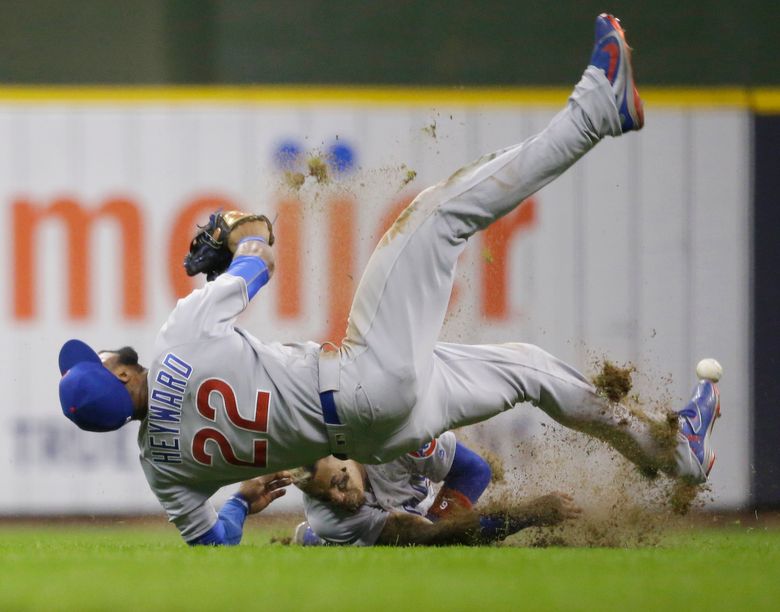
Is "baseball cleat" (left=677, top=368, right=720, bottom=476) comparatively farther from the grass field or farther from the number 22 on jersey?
the number 22 on jersey

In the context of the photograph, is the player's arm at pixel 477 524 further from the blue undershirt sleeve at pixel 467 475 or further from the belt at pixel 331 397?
the belt at pixel 331 397

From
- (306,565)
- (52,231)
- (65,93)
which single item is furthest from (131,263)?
(306,565)

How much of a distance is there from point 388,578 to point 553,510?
1.30 m

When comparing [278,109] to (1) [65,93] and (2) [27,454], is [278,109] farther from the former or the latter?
(2) [27,454]

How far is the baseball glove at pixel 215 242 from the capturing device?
429cm

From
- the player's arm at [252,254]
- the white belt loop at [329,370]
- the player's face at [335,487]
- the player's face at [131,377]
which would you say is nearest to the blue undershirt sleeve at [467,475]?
the player's face at [335,487]

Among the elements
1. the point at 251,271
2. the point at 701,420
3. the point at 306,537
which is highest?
the point at 251,271

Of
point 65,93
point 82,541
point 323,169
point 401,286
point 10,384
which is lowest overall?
point 82,541

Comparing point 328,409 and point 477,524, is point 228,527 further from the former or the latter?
point 477,524

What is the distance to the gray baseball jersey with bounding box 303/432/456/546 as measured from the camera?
4613mm

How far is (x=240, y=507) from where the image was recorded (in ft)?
14.9

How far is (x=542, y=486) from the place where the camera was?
16.1ft

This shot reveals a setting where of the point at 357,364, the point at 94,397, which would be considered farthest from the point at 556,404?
the point at 94,397

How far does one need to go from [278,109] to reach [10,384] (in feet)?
5.85
